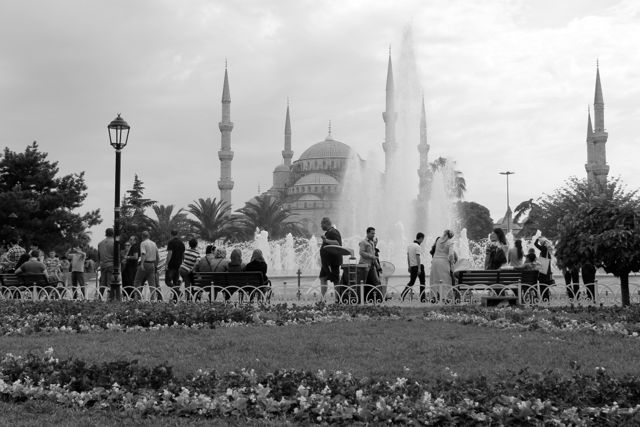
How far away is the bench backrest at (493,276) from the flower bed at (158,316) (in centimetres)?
195

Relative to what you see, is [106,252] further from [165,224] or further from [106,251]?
[165,224]

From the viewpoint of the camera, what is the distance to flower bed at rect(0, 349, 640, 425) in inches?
147

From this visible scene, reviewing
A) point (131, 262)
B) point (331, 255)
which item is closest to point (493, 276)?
point (331, 255)

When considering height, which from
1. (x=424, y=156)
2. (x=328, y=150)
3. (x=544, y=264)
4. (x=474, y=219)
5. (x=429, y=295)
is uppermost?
(x=328, y=150)

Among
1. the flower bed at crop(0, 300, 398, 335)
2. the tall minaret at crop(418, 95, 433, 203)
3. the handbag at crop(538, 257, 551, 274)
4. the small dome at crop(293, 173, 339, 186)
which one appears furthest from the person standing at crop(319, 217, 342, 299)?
the small dome at crop(293, 173, 339, 186)

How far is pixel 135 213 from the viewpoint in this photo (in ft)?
126

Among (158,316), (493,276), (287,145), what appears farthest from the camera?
(287,145)

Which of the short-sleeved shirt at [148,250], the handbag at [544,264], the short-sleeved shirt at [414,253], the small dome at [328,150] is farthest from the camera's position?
the small dome at [328,150]

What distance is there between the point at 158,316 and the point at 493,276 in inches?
178

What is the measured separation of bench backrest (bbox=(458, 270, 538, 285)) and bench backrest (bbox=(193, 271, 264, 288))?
2668 mm

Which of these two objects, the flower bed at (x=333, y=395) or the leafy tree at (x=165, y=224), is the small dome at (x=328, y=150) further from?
the flower bed at (x=333, y=395)

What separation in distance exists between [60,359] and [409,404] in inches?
98.3

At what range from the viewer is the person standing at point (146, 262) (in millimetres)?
11469

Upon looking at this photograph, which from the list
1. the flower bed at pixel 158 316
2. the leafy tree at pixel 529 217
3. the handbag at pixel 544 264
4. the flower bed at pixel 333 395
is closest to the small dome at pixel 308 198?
the leafy tree at pixel 529 217
